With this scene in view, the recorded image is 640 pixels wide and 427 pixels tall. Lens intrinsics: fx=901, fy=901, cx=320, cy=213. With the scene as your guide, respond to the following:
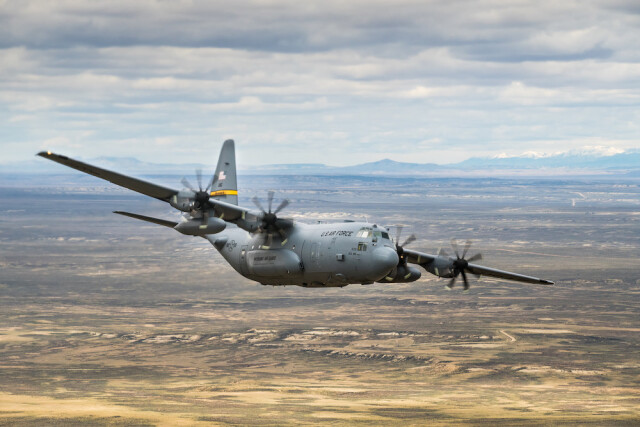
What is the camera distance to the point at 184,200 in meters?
58.1

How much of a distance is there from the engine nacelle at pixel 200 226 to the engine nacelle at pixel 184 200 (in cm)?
90

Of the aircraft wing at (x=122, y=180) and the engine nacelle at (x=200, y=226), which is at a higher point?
the aircraft wing at (x=122, y=180)

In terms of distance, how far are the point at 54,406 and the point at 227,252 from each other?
291 feet

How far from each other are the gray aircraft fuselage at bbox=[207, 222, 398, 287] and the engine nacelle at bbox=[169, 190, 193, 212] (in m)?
7.14

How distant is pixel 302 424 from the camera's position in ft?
436

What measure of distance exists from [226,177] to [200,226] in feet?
50.1

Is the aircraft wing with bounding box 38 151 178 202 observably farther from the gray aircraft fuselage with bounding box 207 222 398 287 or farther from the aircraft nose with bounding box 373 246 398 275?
the aircraft nose with bounding box 373 246 398 275

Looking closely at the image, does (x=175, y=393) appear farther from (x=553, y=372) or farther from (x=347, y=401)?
(x=553, y=372)

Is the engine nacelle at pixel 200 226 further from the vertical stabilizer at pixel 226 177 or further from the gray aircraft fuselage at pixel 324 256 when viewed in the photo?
the vertical stabilizer at pixel 226 177

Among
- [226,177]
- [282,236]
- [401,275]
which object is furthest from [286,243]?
[226,177]

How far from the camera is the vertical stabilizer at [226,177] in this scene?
72188 mm

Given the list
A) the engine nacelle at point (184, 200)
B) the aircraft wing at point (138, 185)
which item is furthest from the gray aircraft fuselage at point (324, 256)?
the engine nacelle at point (184, 200)

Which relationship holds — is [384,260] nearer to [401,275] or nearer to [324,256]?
[324,256]

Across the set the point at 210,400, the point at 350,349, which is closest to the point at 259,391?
the point at 210,400
